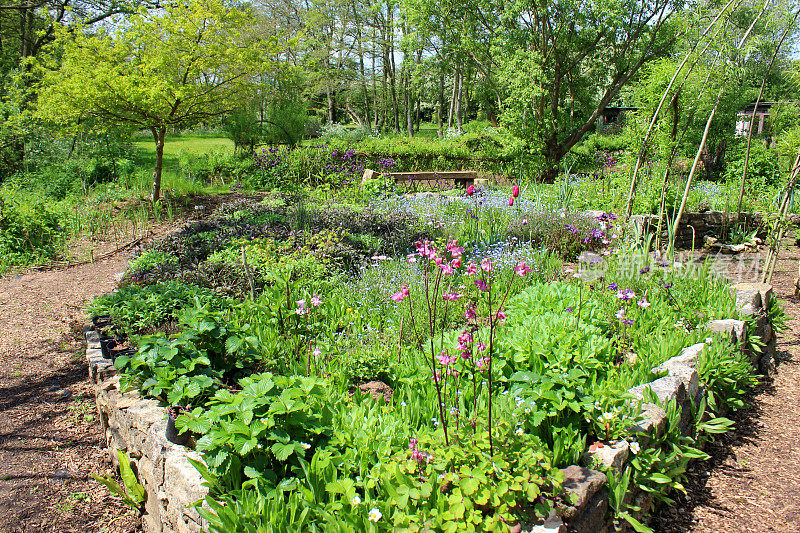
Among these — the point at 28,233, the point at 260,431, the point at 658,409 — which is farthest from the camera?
the point at 28,233

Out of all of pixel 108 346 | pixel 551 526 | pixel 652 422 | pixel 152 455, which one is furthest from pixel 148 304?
pixel 652 422

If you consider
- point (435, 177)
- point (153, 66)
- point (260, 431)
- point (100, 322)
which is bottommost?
point (100, 322)

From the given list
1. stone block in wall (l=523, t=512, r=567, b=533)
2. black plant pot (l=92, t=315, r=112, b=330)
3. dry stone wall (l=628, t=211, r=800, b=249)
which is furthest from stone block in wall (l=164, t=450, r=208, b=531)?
dry stone wall (l=628, t=211, r=800, b=249)

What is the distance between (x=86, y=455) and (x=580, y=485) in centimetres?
264

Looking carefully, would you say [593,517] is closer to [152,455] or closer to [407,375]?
[407,375]

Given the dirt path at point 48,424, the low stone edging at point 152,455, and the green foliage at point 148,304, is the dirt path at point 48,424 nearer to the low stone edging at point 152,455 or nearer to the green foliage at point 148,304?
the low stone edging at point 152,455

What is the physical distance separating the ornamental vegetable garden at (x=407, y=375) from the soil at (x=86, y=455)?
0.19 m

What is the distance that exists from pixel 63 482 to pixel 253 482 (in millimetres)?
1450

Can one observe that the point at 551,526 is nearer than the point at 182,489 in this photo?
Yes

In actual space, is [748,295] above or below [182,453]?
above

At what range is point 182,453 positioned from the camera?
7.09 ft

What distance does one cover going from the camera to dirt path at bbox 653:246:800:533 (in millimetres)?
2379

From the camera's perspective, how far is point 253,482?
190 cm

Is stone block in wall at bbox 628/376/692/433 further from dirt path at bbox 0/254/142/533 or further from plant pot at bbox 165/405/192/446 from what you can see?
dirt path at bbox 0/254/142/533
